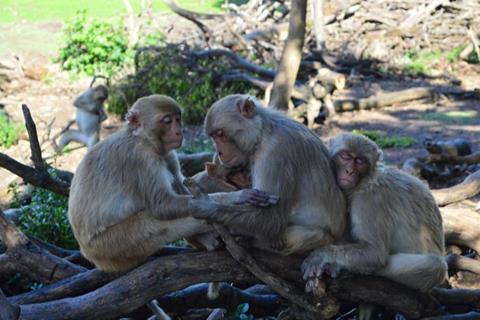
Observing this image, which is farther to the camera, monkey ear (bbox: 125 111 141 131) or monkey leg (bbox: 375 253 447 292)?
monkey ear (bbox: 125 111 141 131)

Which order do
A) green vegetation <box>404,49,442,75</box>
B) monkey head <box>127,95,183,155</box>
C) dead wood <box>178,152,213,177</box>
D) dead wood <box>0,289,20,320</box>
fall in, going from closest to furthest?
dead wood <box>0,289,20,320</box>, monkey head <box>127,95,183,155</box>, dead wood <box>178,152,213,177</box>, green vegetation <box>404,49,442,75</box>

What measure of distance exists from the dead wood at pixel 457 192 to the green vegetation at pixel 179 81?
317 inches

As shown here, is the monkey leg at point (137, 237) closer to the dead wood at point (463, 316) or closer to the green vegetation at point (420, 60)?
the dead wood at point (463, 316)

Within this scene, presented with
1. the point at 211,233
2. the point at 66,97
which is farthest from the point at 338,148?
the point at 66,97

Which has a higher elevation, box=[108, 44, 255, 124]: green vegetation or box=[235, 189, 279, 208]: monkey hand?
box=[235, 189, 279, 208]: monkey hand

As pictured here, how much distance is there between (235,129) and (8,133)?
1002 cm

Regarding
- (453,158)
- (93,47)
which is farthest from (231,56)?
(453,158)

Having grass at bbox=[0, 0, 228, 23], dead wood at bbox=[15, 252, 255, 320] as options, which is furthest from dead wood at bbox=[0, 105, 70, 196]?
grass at bbox=[0, 0, 228, 23]

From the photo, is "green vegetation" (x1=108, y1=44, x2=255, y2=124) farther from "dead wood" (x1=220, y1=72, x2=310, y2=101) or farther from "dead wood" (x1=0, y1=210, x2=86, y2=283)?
"dead wood" (x1=0, y1=210, x2=86, y2=283)

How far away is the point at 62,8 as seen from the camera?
25344mm

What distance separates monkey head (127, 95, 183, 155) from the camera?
489 cm

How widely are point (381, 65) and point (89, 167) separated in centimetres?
1420

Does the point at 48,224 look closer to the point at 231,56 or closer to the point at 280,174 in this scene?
the point at 280,174

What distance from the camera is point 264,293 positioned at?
19.5 feet
